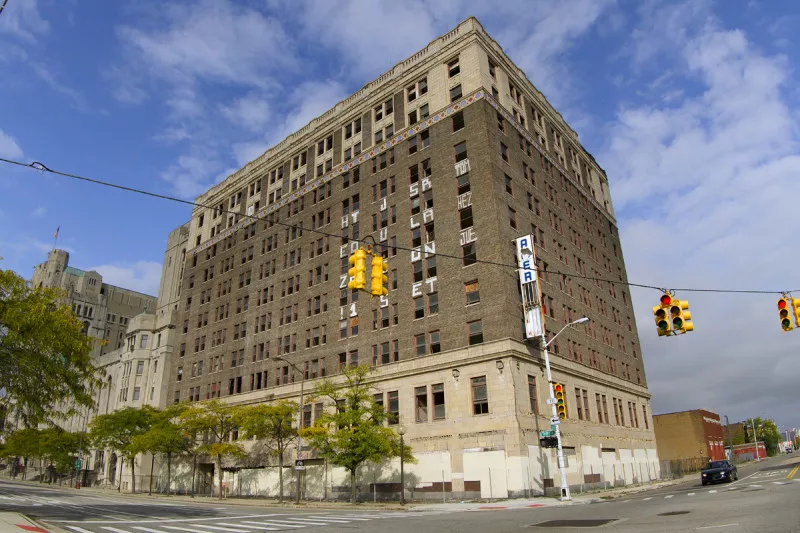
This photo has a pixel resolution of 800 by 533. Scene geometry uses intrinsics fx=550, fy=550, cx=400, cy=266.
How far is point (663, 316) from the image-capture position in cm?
2125

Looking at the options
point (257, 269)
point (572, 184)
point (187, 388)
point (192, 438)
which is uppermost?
point (572, 184)

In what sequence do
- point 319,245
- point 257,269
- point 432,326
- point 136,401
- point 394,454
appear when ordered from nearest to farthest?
point 394,454
point 432,326
point 319,245
point 257,269
point 136,401

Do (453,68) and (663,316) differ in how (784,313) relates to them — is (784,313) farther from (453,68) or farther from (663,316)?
(453,68)

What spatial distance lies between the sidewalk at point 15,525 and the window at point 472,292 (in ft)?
109

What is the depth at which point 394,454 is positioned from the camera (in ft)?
135

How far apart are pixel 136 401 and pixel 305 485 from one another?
50.1 meters

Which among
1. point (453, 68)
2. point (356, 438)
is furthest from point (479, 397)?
point (453, 68)

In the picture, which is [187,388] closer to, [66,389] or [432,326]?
[432,326]

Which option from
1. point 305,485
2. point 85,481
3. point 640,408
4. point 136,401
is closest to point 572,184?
point 640,408

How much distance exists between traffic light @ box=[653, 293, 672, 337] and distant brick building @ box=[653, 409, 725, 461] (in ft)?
309

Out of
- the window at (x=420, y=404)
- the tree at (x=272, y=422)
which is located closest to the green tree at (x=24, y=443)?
the tree at (x=272, y=422)

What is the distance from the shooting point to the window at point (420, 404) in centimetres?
4669

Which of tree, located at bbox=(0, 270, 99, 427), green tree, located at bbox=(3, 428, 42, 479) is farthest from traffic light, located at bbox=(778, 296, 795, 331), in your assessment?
green tree, located at bbox=(3, 428, 42, 479)

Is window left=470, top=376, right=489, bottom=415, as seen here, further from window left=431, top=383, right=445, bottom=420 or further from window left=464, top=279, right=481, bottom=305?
window left=464, top=279, right=481, bottom=305
